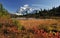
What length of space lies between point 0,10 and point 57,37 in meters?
9.53

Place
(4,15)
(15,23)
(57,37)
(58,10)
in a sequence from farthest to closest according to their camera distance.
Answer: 1. (58,10)
2. (4,15)
3. (15,23)
4. (57,37)

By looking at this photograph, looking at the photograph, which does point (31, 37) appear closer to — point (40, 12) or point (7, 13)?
point (7, 13)

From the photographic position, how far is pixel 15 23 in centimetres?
1788

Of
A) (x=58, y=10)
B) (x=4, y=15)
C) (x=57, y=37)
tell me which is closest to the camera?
(x=57, y=37)

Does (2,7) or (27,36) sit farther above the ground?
(2,7)

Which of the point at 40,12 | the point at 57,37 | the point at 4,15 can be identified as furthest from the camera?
the point at 40,12

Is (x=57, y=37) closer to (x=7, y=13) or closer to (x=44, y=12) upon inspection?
(x=7, y=13)

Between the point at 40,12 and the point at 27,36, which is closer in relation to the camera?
the point at 27,36

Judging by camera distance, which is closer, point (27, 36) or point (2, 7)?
point (27, 36)

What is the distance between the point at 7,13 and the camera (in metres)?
22.5

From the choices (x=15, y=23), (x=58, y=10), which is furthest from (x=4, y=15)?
(x=58, y=10)

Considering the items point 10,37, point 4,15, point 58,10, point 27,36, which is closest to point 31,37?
point 27,36

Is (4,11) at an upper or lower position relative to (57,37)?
upper

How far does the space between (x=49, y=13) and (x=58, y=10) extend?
1227cm
